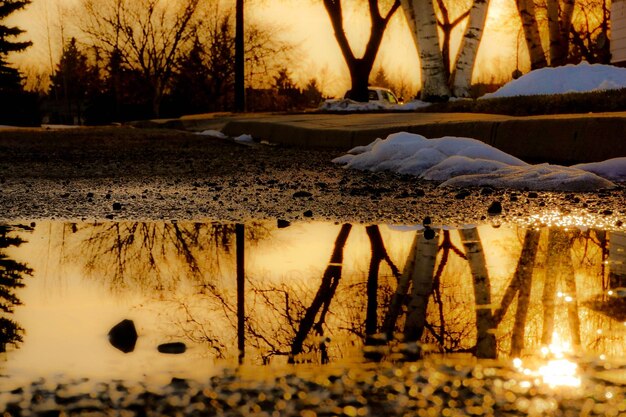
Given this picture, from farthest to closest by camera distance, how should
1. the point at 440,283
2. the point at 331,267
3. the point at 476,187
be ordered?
the point at 476,187, the point at 331,267, the point at 440,283

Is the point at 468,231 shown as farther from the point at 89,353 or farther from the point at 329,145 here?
the point at 329,145

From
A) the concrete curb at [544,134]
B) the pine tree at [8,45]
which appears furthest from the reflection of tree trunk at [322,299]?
the pine tree at [8,45]

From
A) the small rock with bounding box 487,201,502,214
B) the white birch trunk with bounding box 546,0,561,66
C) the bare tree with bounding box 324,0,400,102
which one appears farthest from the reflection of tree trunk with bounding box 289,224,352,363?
the bare tree with bounding box 324,0,400,102

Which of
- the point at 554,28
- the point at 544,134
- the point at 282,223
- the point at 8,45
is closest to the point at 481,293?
the point at 282,223

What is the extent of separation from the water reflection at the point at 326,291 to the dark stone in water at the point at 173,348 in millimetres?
16

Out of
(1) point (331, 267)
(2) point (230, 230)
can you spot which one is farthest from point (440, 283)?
(2) point (230, 230)

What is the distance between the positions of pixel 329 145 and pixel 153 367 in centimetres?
778

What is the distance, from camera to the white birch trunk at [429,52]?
15789mm

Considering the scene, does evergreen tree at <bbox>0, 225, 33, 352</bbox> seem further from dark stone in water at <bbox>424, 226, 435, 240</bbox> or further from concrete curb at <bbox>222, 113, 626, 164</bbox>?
concrete curb at <bbox>222, 113, 626, 164</bbox>

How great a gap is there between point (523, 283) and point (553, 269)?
24 cm

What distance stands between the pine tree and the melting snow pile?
141 feet

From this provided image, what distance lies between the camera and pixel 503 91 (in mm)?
13578

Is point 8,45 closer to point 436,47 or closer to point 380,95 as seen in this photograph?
point 380,95

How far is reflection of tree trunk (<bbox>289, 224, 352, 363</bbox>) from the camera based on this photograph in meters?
1.71
